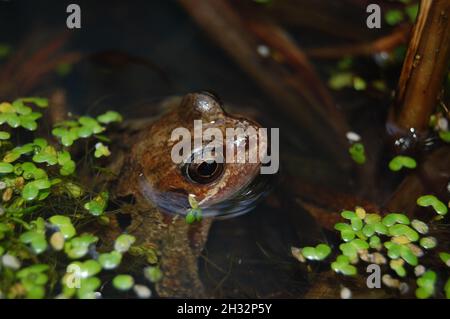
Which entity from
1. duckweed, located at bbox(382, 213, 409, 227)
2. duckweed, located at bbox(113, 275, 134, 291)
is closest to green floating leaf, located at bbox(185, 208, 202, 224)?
duckweed, located at bbox(113, 275, 134, 291)

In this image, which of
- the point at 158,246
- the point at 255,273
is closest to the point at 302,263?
the point at 255,273

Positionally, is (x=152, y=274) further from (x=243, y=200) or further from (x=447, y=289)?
(x=447, y=289)

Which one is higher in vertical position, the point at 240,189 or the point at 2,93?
the point at 2,93

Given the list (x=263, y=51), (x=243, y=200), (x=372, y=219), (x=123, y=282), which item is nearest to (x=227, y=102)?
(x=263, y=51)

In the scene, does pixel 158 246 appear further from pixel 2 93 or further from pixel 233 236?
pixel 2 93

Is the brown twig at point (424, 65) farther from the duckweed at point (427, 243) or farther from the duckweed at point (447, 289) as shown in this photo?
the duckweed at point (447, 289)

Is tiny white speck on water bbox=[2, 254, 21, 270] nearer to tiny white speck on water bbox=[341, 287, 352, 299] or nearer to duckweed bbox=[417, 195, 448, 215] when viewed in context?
tiny white speck on water bbox=[341, 287, 352, 299]
